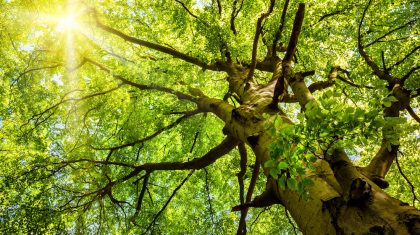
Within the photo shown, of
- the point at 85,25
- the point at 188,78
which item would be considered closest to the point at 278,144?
the point at 188,78

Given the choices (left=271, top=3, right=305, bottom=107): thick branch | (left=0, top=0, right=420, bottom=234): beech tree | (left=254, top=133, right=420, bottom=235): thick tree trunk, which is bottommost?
(left=254, top=133, right=420, bottom=235): thick tree trunk

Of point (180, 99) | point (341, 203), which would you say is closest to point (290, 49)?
point (341, 203)

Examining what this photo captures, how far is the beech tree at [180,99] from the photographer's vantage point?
5.02 metres

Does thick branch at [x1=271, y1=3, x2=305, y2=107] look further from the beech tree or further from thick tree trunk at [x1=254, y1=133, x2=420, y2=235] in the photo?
thick tree trunk at [x1=254, y1=133, x2=420, y2=235]

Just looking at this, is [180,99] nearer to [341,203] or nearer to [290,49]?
[290,49]

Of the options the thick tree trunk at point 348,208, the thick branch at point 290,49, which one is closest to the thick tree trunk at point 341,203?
the thick tree trunk at point 348,208

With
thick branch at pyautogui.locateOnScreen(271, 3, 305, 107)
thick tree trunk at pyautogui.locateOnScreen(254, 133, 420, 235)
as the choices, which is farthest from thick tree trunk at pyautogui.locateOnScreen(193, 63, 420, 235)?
thick branch at pyautogui.locateOnScreen(271, 3, 305, 107)

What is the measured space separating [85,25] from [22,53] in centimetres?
417

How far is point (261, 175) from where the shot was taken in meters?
9.21

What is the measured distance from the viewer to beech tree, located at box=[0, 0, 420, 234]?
502cm

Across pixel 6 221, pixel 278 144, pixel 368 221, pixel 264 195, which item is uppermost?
pixel 6 221

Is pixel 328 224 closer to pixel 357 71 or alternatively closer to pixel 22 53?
pixel 357 71

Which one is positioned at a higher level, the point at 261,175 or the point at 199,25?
the point at 199,25

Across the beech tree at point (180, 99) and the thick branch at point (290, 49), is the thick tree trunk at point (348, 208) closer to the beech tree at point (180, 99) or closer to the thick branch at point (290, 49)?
the beech tree at point (180, 99)
